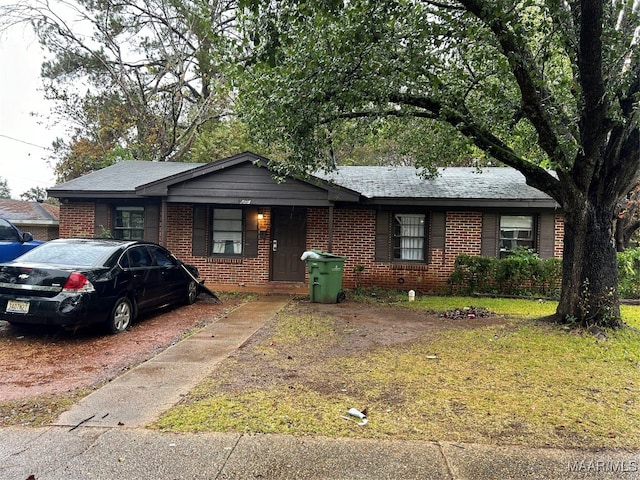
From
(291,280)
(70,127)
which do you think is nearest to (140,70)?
(70,127)

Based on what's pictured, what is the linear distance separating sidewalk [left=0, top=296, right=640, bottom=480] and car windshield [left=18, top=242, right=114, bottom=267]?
10.6ft

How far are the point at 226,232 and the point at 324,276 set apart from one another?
3975 mm

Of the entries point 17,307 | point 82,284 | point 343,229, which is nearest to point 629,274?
point 343,229

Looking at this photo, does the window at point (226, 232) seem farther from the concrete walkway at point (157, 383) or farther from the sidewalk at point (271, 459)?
the sidewalk at point (271, 459)

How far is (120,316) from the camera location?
6.46 meters

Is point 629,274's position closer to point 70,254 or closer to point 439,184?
point 439,184

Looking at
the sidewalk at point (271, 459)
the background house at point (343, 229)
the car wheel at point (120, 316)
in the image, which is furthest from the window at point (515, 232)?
the car wheel at point (120, 316)

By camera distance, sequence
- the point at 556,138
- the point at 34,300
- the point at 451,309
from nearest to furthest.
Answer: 1. the point at 34,300
2. the point at 556,138
3. the point at 451,309

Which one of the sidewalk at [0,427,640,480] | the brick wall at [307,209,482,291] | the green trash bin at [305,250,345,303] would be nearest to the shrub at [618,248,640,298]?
the brick wall at [307,209,482,291]

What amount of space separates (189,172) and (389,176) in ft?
20.7

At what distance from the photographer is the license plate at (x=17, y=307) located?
5.54 metres

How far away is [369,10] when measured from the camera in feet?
18.9

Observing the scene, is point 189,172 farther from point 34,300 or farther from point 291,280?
point 34,300

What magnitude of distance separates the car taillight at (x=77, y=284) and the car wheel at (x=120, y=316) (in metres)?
0.65
